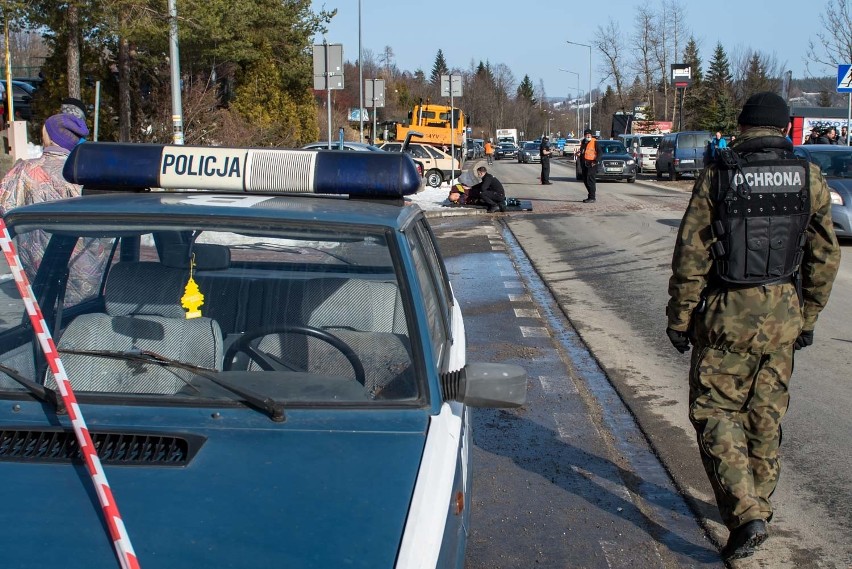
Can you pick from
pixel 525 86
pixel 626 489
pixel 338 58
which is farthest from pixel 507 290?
pixel 525 86

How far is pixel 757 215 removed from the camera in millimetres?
3910

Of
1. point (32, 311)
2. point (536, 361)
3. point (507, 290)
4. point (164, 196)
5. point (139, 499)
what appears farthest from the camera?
point (507, 290)

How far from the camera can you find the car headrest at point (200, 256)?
338cm

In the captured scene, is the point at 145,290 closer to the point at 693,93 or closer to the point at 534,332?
the point at 534,332

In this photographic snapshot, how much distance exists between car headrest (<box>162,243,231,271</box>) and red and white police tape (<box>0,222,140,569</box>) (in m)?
0.65

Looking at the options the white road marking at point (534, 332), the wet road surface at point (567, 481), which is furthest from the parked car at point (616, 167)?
the wet road surface at point (567, 481)

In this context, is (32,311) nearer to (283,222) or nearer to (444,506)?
(283,222)

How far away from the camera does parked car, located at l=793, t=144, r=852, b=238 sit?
13695 millimetres

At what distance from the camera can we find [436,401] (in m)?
2.86

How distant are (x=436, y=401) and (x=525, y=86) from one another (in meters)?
154

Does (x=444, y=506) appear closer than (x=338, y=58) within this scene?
Yes

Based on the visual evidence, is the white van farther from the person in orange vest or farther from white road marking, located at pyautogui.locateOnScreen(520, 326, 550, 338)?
white road marking, located at pyautogui.locateOnScreen(520, 326, 550, 338)

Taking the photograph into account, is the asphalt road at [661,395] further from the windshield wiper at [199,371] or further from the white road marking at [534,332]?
the windshield wiper at [199,371]

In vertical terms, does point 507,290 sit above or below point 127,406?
below
